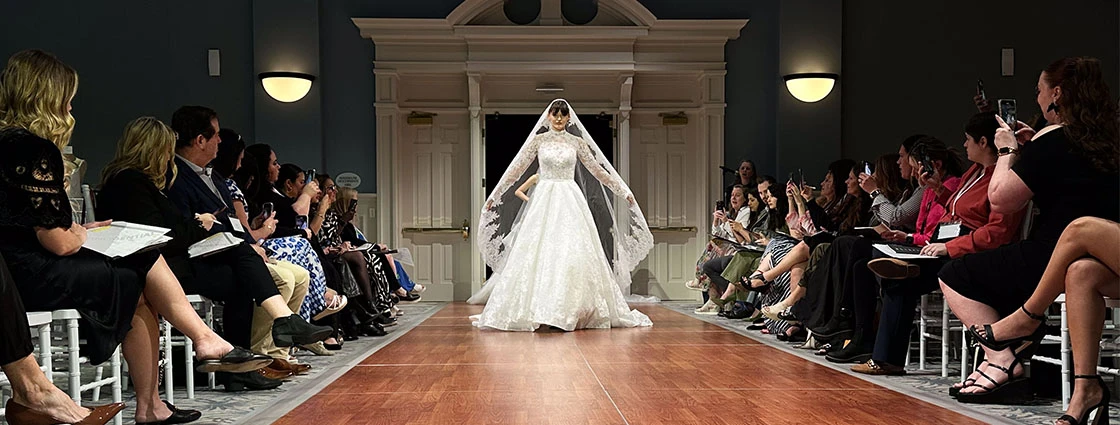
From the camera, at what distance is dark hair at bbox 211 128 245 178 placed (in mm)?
4500

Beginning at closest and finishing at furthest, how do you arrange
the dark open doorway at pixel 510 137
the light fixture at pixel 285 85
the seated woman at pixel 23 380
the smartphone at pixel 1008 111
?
1. the seated woman at pixel 23 380
2. the smartphone at pixel 1008 111
3. the light fixture at pixel 285 85
4. the dark open doorway at pixel 510 137

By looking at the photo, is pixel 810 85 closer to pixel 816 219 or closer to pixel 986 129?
pixel 816 219

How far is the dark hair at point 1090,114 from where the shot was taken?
3.22 m

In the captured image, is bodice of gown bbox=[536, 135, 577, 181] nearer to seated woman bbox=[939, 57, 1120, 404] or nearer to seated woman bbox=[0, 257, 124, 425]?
seated woman bbox=[939, 57, 1120, 404]

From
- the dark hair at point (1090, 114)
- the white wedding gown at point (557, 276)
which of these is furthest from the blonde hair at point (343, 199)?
the dark hair at point (1090, 114)

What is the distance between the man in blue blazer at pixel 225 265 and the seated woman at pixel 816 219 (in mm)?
3073

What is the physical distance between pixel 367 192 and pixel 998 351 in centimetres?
714

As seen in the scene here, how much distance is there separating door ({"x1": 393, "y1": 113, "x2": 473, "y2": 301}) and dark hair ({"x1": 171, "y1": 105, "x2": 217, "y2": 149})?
5866 mm

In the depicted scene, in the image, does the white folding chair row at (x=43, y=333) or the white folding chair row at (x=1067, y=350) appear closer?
the white folding chair row at (x=43, y=333)

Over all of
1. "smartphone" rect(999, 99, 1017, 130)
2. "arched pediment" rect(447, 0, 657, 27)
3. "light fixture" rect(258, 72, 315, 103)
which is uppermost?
"arched pediment" rect(447, 0, 657, 27)

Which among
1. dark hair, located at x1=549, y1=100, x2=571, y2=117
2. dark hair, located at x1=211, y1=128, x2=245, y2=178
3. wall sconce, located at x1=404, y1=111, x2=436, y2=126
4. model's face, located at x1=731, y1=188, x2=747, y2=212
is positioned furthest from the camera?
wall sconce, located at x1=404, y1=111, x2=436, y2=126

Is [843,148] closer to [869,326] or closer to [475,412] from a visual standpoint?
[869,326]

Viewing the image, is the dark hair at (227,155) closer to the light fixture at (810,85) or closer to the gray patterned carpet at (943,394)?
the gray patterned carpet at (943,394)

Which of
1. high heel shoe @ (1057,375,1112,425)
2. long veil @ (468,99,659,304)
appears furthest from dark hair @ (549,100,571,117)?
high heel shoe @ (1057,375,1112,425)
